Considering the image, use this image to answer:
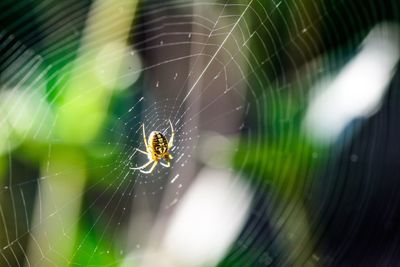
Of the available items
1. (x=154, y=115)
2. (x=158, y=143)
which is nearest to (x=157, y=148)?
(x=158, y=143)

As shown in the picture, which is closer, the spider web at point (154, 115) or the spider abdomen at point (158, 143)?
the spider web at point (154, 115)

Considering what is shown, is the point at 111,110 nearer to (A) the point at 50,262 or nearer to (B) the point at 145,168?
(A) the point at 50,262

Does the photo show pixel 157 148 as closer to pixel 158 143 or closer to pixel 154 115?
→ pixel 158 143

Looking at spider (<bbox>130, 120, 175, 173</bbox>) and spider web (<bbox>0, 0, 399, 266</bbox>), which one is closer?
spider web (<bbox>0, 0, 399, 266</bbox>)
